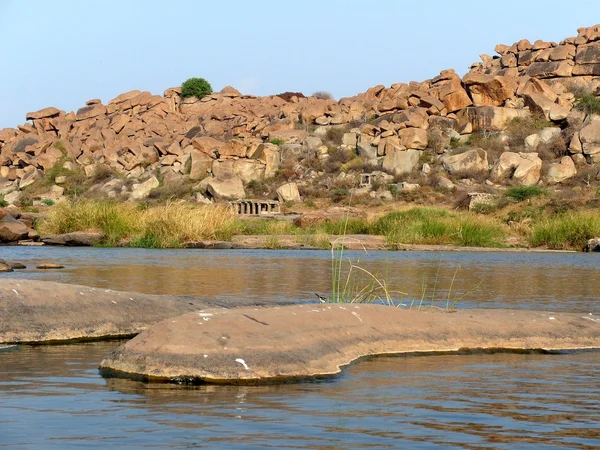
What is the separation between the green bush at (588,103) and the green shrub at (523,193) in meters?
15.0

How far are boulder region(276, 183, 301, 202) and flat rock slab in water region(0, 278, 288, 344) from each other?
4401cm

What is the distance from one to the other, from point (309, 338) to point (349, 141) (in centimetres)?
5567

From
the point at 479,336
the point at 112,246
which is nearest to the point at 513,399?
the point at 479,336

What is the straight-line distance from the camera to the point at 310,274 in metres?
18.1

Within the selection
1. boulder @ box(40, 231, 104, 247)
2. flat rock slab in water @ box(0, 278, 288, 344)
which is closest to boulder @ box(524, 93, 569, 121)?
boulder @ box(40, 231, 104, 247)

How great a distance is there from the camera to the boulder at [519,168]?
2052 inches

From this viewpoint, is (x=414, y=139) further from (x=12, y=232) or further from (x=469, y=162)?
(x=12, y=232)

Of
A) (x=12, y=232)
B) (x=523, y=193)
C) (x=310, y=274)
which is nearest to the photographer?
(x=310, y=274)

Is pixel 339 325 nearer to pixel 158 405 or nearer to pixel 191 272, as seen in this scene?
pixel 158 405

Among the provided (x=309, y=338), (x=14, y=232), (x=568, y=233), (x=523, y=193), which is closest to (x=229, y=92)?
(x=523, y=193)

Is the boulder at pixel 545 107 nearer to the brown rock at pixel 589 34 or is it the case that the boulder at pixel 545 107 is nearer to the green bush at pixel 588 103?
the green bush at pixel 588 103

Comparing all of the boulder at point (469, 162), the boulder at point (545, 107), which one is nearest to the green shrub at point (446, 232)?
the boulder at point (469, 162)

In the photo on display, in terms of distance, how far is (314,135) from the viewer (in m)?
66.2

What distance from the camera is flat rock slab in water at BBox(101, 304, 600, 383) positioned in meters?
6.28
